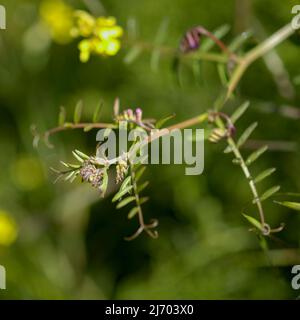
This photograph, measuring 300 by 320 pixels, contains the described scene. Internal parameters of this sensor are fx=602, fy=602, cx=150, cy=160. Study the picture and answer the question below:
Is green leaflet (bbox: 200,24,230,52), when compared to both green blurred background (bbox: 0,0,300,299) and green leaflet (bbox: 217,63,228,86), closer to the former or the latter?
green leaflet (bbox: 217,63,228,86)

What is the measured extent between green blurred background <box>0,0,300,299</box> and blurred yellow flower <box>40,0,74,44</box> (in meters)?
0.05

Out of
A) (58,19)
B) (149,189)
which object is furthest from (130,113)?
(58,19)

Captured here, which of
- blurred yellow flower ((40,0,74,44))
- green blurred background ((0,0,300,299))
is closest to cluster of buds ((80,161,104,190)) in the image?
green blurred background ((0,0,300,299))

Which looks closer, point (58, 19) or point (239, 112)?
point (239, 112)

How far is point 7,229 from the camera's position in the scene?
146 cm

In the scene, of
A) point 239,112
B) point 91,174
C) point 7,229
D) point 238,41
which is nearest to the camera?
point 91,174

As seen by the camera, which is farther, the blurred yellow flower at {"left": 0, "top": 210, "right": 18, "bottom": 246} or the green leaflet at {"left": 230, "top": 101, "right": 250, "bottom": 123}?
the blurred yellow flower at {"left": 0, "top": 210, "right": 18, "bottom": 246}

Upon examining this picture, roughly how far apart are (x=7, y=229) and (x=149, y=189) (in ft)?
1.19

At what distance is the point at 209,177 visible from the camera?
1.48 m

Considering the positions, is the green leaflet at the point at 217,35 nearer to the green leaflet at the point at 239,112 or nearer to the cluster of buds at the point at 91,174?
the green leaflet at the point at 239,112

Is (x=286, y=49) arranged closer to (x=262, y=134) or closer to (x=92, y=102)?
(x=262, y=134)

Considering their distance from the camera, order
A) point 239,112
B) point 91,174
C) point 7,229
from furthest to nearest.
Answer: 1. point 7,229
2. point 239,112
3. point 91,174

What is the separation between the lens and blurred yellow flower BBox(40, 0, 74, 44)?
1580 mm

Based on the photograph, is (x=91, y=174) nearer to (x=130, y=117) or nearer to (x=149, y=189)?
(x=130, y=117)
